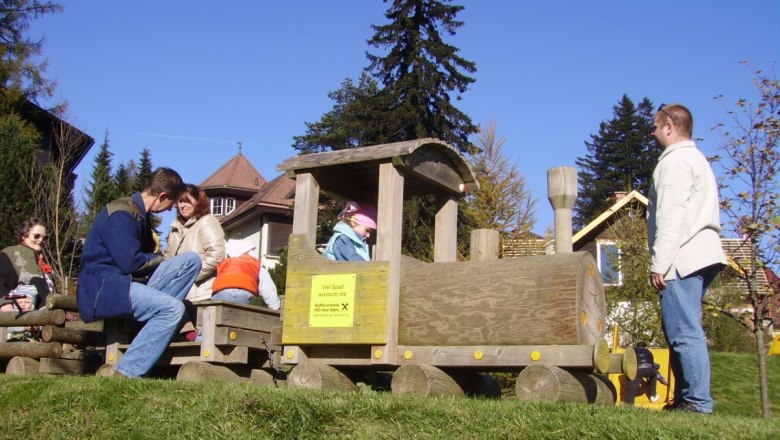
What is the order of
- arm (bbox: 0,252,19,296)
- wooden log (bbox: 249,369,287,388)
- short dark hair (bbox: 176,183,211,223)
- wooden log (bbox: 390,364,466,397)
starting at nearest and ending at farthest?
wooden log (bbox: 390,364,466,397), wooden log (bbox: 249,369,287,388), short dark hair (bbox: 176,183,211,223), arm (bbox: 0,252,19,296)

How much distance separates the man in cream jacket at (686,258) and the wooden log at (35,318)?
5571 mm

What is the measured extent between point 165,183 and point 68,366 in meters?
Answer: 2.41

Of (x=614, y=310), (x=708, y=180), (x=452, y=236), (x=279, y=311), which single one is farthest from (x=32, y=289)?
(x=614, y=310)

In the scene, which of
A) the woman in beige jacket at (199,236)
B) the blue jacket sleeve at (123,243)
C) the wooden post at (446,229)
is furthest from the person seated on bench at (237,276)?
the wooden post at (446,229)

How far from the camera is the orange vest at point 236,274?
8.60 meters

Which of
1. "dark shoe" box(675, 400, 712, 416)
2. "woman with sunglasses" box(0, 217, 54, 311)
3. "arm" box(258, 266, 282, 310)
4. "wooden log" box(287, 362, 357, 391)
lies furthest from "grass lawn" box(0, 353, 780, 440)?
"woman with sunglasses" box(0, 217, 54, 311)

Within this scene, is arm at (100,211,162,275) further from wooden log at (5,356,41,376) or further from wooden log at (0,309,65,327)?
wooden log at (5,356,41,376)

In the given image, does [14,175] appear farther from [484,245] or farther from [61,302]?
[484,245]

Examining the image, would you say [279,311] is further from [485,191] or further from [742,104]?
[485,191]

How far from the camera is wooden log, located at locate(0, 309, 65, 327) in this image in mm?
8266

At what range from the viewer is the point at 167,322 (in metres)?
7.36

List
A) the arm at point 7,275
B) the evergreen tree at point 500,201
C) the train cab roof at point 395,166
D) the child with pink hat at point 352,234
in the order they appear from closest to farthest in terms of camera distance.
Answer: the train cab roof at point 395,166, the child with pink hat at point 352,234, the arm at point 7,275, the evergreen tree at point 500,201

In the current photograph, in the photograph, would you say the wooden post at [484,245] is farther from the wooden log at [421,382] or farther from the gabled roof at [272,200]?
the gabled roof at [272,200]

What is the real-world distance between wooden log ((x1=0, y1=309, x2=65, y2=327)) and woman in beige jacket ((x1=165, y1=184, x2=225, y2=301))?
1.34 m
